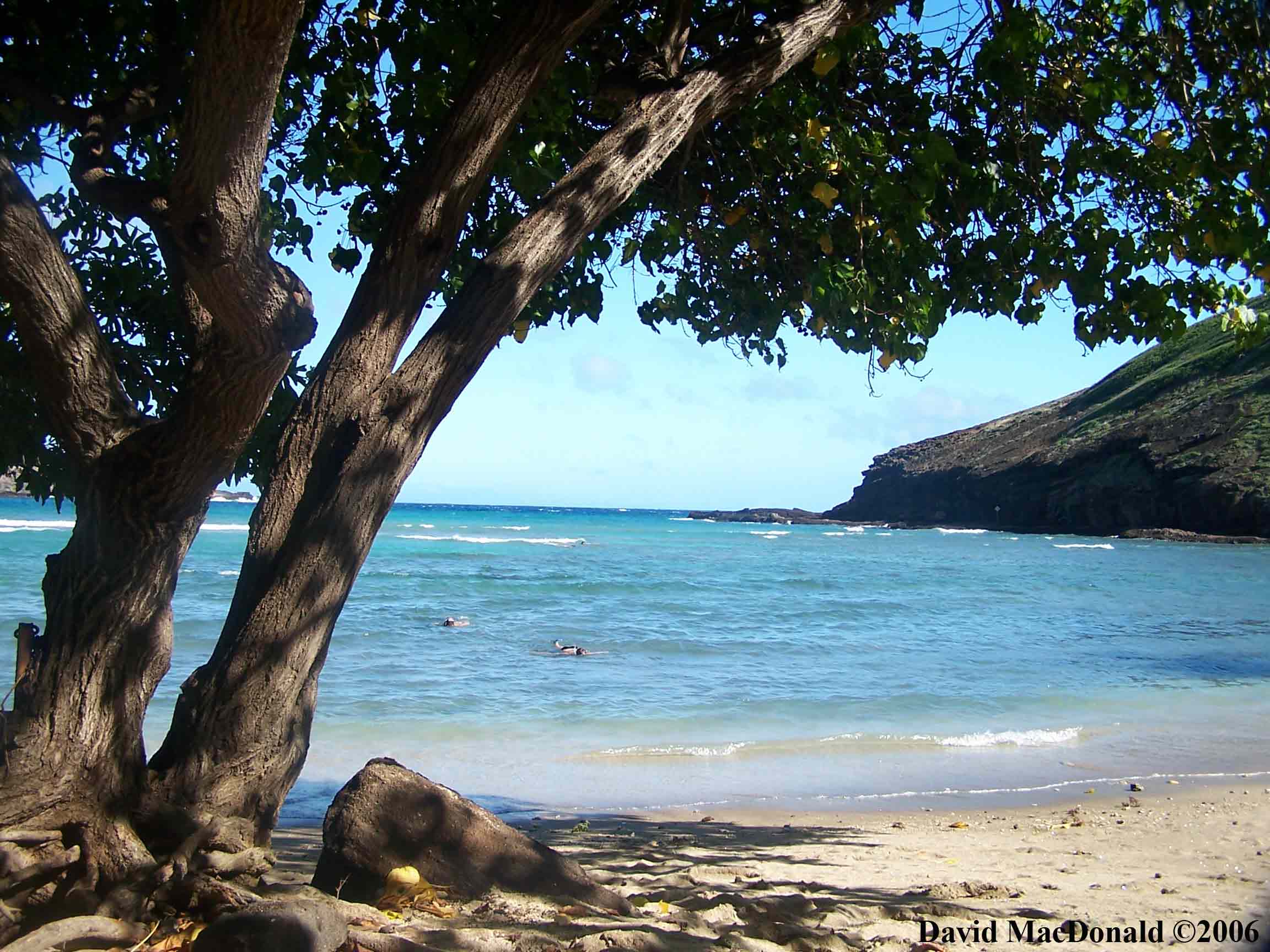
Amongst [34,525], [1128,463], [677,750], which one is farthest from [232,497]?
[677,750]

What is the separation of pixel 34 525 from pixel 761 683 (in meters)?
43.3

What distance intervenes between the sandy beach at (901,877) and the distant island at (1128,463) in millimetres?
47842

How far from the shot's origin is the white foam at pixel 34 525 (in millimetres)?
40969

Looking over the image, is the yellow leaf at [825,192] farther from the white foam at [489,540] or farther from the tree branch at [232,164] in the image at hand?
the white foam at [489,540]

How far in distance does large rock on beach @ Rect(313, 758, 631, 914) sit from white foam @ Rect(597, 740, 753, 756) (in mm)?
5065

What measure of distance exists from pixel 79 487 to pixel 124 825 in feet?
3.43

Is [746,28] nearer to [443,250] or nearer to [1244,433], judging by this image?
[443,250]

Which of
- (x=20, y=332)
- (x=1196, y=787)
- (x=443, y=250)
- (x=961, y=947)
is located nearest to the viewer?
(x=20, y=332)

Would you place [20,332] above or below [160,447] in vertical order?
above

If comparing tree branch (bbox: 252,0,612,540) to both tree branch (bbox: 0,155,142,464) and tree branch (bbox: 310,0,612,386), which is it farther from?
tree branch (bbox: 0,155,142,464)

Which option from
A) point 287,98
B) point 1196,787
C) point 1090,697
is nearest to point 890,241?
point 287,98

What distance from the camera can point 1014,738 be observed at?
31.1 ft

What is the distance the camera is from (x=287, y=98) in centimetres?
540

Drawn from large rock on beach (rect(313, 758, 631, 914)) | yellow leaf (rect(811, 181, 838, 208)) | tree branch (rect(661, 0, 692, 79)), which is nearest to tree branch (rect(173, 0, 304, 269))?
tree branch (rect(661, 0, 692, 79))
